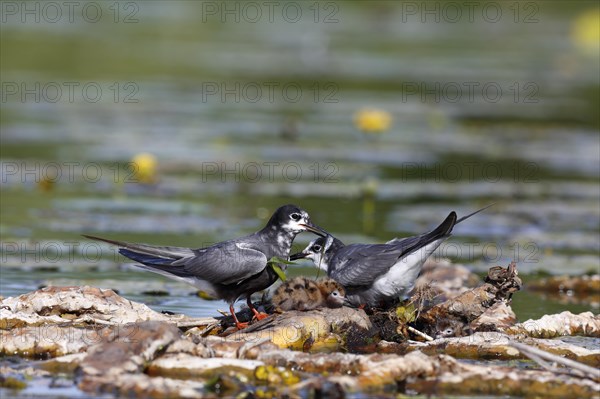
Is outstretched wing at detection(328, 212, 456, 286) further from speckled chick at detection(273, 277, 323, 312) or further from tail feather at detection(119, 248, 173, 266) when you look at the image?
tail feather at detection(119, 248, 173, 266)

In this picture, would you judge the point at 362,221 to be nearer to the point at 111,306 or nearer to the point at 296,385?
the point at 111,306

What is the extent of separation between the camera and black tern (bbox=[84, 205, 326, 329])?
26.8ft

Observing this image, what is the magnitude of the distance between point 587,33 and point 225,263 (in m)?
25.6

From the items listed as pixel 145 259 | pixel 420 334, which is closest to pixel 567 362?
pixel 420 334

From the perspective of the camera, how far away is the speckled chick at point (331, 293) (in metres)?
8.40

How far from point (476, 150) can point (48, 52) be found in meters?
12.0

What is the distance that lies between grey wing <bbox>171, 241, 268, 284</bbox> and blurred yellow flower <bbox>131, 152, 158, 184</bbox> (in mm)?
5218

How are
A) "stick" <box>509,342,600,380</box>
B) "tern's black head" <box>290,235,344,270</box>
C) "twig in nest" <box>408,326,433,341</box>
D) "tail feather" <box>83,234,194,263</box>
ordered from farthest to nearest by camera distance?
1. "tern's black head" <box>290,235,344,270</box>
2. "tail feather" <box>83,234,194,263</box>
3. "twig in nest" <box>408,326,433,341</box>
4. "stick" <box>509,342,600,380</box>

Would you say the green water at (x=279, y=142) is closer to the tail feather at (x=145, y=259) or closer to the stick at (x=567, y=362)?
the tail feather at (x=145, y=259)

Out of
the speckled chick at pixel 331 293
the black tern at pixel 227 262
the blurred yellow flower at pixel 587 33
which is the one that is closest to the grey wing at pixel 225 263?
the black tern at pixel 227 262

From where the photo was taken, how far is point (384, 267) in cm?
839

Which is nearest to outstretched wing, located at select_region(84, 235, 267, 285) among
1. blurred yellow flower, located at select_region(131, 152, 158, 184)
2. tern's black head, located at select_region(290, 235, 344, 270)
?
tern's black head, located at select_region(290, 235, 344, 270)

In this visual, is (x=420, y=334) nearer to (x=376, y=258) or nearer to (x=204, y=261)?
(x=376, y=258)

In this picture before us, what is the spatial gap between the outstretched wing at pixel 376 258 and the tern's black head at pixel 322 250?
0.43 meters
